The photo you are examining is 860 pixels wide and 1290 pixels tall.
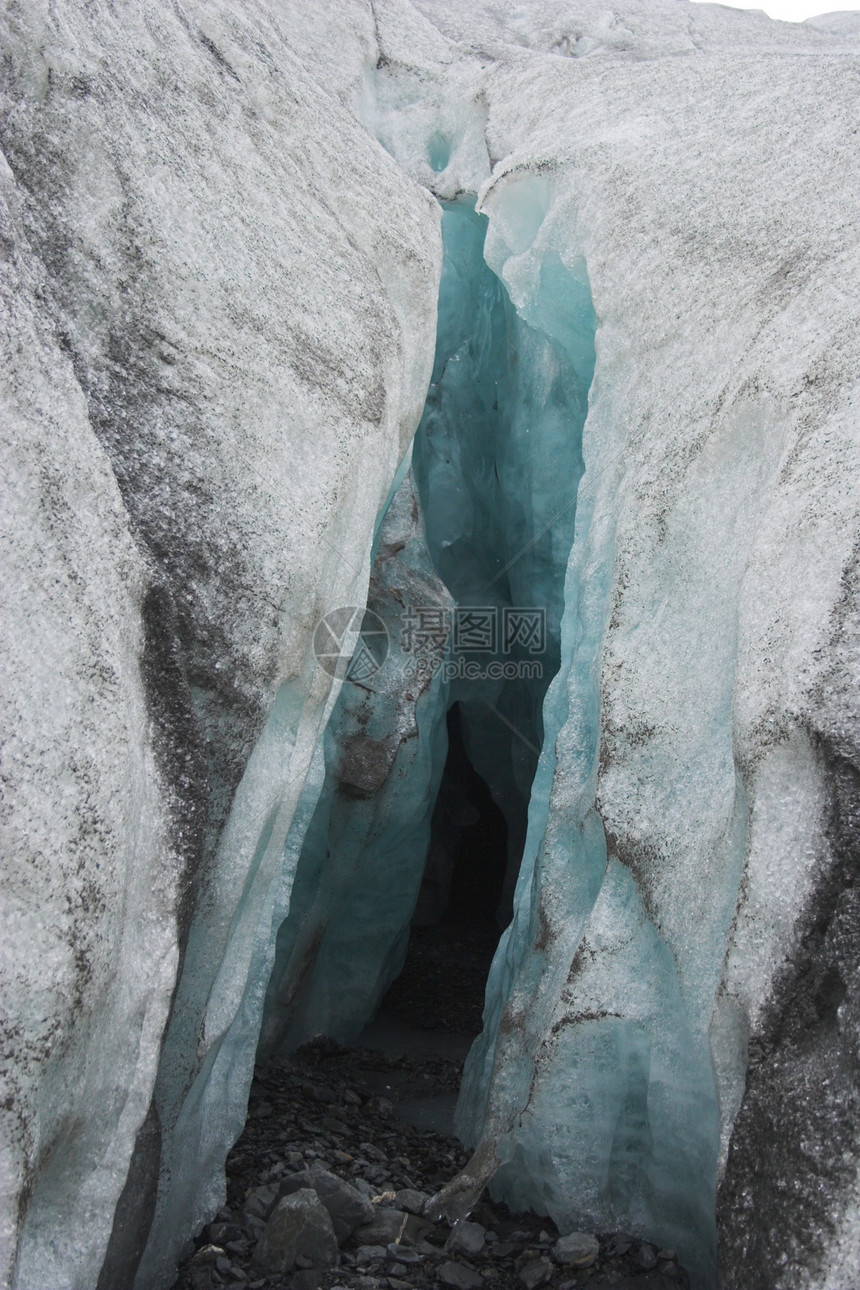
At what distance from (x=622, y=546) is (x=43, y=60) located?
11.9 feet

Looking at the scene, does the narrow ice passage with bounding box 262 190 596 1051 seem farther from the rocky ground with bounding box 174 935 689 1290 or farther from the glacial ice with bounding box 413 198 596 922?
the rocky ground with bounding box 174 935 689 1290

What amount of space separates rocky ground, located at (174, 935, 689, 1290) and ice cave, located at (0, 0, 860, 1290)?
0.9 inches

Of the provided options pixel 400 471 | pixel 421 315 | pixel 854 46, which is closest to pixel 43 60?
pixel 421 315

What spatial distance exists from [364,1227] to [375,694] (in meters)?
3.69

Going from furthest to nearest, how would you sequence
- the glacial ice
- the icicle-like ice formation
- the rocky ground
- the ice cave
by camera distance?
the glacial ice → the icicle-like ice formation → the rocky ground → the ice cave

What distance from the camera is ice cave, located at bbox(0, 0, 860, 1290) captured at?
2.99m

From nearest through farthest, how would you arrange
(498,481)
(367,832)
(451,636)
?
(367,832) → (451,636) → (498,481)

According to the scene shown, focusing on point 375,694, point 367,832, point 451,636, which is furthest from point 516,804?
point 375,694

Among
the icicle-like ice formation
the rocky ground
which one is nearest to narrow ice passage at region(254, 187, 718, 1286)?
the icicle-like ice formation

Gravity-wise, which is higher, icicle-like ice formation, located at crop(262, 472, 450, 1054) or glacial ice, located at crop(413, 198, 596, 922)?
glacial ice, located at crop(413, 198, 596, 922)

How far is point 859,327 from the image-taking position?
161 inches

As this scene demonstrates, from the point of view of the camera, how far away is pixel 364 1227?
4059 millimetres

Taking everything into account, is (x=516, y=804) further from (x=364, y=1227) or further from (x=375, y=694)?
(x=364, y=1227)

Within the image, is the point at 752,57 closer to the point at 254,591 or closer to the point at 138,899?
the point at 254,591
